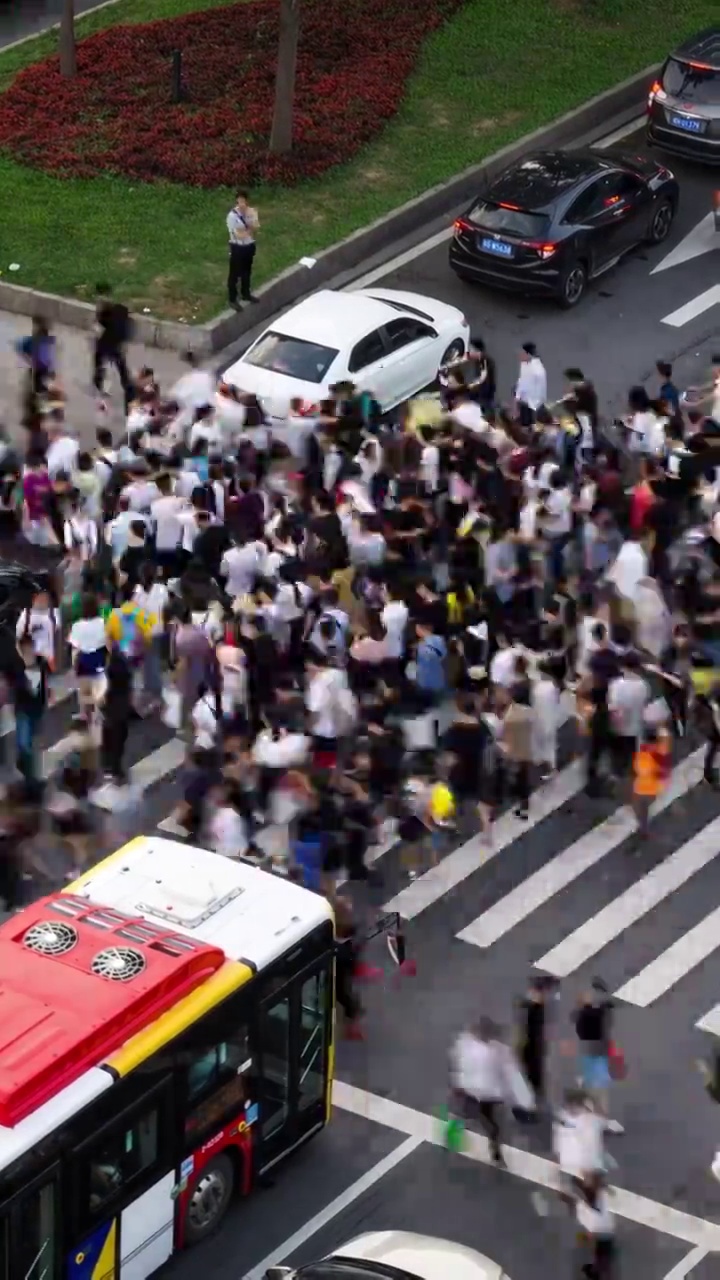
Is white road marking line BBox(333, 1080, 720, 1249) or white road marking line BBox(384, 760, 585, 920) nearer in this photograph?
white road marking line BBox(333, 1080, 720, 1249)

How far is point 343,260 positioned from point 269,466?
291 inches

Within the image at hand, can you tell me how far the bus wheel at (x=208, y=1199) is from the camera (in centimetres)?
1580

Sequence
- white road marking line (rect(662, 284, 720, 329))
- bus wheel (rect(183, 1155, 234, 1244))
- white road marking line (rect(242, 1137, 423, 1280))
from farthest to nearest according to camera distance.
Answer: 1. white road marking line (rect(662, 284, 720, 329))
2. white road marking line (rect(242, 1137, 423, 1280))
3. bus wheel (rect(183, 1155, 234, 1244))

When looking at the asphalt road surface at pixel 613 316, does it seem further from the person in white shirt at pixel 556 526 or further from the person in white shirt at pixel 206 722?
the person in white shirt at pixel 206 722

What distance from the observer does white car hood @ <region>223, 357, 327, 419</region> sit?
1010 inches

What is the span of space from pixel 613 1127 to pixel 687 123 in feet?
61.8

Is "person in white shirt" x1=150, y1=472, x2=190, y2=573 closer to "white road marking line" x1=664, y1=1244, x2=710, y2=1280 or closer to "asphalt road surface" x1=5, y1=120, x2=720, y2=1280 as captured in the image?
"asphalt road surface" x1=5, y1=120, x2=720, y2=1280

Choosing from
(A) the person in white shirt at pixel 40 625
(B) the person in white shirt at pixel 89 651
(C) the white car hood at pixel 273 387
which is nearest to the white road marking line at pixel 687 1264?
(B) the person in white shirt at pixel 89 651

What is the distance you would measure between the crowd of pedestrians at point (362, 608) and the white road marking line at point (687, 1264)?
125 inches

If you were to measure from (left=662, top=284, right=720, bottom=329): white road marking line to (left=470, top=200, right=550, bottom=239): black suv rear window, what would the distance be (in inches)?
78.1

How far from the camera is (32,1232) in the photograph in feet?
46.9

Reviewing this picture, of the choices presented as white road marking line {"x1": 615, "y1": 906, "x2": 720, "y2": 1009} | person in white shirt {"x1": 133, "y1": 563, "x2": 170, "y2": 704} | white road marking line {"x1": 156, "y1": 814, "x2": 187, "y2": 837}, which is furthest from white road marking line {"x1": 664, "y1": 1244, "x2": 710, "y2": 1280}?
person in white shirt {"x1": 133, "y1": 563, "x2": 170, "y2": 704}

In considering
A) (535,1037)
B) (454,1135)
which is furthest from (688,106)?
(454,1135)

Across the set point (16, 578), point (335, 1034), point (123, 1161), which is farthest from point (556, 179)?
point (123, 1161)
